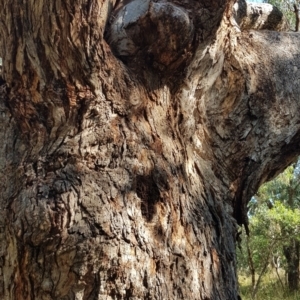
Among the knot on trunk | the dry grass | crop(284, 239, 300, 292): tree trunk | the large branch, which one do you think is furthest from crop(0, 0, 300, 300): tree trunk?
crop(284, 239, 300, 292): tree trunk

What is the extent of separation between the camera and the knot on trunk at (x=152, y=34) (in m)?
1.60

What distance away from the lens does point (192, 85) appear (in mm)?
1777

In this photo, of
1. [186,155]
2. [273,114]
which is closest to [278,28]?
[273,114]

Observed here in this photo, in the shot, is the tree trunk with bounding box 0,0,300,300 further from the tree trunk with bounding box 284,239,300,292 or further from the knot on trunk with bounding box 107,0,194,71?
the tree trunk with bounding box 284,239,300,292

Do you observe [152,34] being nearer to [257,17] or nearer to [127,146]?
[127,146]

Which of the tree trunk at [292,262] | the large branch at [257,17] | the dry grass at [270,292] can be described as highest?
the large branch at [257,17]

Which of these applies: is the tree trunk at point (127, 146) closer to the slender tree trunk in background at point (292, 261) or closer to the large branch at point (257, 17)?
the large branch at point (257, 17)

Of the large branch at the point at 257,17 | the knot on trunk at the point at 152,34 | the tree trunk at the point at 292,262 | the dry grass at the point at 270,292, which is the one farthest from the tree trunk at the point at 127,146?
the tree trunk at the point at 292,262

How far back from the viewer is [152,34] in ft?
5.41

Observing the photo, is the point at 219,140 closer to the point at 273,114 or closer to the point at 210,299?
the point at 273,114

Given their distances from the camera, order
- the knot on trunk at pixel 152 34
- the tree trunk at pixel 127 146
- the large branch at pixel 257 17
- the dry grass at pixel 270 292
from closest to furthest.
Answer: the tree trunk at pixel 127 146 < the knot on trunk at pixel 152 34 < the large branch at pixel 257 17 < the dry grass at pixel 270 292

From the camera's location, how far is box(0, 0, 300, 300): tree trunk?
1.33m

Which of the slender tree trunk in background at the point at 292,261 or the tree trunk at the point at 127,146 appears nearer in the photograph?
the tree trunk at the point at 127,146

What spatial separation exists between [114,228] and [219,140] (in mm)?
643
